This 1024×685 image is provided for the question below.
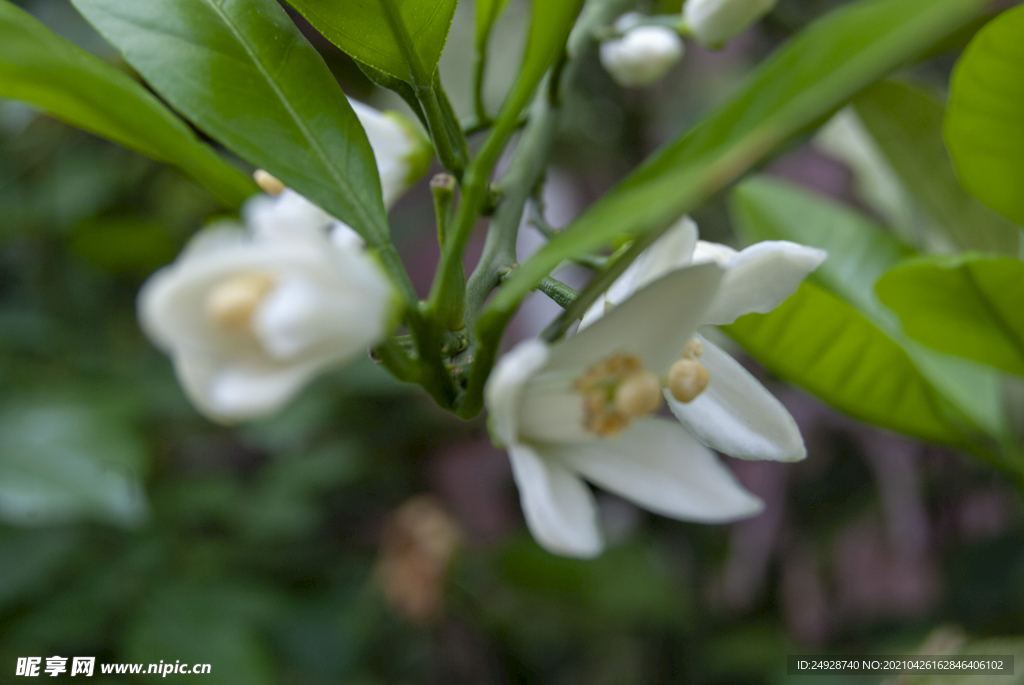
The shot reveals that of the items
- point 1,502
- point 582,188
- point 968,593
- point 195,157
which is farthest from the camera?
point 582,188

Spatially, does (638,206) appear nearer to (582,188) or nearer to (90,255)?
(90,255)

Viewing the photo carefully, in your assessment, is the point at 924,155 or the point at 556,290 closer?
the point at 556,290

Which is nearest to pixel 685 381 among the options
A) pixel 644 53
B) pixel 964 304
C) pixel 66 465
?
pixel 964 304

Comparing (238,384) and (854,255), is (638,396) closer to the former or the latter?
(238,384)

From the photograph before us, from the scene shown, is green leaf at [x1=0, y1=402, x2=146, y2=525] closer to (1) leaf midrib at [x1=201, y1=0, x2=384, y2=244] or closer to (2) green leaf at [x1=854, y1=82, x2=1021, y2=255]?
(1) leaf midrib at [x1=201, y1=0, x2=384, y2=244]

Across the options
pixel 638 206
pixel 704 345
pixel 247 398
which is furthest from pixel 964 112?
pixel 247 398

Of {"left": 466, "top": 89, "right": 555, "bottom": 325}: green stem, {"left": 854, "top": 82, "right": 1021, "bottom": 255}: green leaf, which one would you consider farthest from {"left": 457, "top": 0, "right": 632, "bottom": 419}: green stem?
{"left": 854, "top": 82, "right": 1021, "bottom": 255}: green leaf
